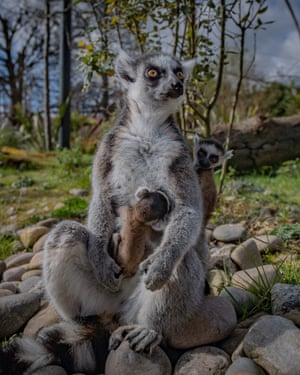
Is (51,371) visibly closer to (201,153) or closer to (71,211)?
(201,153)

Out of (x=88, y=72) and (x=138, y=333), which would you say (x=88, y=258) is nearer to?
(x=138, y=333)

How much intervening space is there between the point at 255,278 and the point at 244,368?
53.9 inches

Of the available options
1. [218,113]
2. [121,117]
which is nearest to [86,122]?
[218,113]

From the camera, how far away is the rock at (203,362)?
2705mm

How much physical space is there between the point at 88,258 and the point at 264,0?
4561mm

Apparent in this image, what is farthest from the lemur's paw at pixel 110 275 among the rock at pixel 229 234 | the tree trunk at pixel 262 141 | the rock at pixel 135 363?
the tree trunk at pixel 262 141

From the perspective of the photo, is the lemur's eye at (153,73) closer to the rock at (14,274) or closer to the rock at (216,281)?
the rock at (216,281)

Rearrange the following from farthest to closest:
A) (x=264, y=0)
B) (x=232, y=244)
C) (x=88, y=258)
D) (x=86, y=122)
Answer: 1. (x=86, y=122)
2. (x=264, y=0)
3. (x=232, y=244)
4. (x=88, y=258)

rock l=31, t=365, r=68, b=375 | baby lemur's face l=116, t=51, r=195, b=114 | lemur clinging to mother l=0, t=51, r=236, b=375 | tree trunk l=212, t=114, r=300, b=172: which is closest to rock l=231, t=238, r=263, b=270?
lemur clinging to mother l=0, t=51, r=236, b=375

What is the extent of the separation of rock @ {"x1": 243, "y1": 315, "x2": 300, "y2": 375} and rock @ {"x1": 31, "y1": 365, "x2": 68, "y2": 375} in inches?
48.8

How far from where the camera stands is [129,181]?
325 centimetres

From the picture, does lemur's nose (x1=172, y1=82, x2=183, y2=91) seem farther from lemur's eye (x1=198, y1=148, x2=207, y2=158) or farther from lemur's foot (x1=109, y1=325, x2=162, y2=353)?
lemur's foot (x1=109, y1=325, x2=162, y2=353)

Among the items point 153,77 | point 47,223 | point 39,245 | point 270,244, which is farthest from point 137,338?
point 47,223

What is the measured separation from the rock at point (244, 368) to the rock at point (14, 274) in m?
2.92
